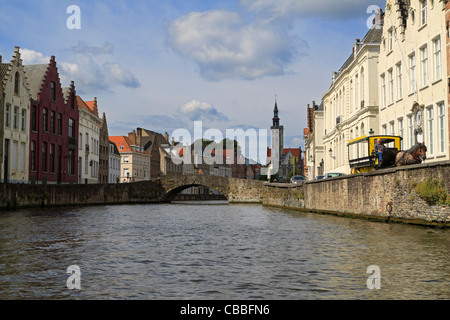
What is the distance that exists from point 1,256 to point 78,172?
145ft

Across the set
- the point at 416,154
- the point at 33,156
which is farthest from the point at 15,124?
the point at 416,154

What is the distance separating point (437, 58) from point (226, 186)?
38.3 metres

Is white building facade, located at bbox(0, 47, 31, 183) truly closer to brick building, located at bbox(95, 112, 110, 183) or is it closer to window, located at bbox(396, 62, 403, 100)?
window, located at bbox(396, 62, 403, 100)

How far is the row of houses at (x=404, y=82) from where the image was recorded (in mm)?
22125

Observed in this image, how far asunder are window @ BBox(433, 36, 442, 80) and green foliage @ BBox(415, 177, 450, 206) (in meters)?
8.58

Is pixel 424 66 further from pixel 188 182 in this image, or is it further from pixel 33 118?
pixel 188 182

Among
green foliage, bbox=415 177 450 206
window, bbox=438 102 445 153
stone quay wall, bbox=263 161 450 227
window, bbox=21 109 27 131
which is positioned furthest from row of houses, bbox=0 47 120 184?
green foliage, bbox=415 177 450 206

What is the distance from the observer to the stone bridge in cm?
5625

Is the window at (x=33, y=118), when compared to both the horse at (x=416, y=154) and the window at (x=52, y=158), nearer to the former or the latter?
the window at (x=52, y=158)

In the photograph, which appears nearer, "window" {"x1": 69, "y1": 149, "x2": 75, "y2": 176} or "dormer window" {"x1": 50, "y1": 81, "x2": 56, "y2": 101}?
"dormer window" {"x1": 50, "y1": 81, "x2": 56, "y2": 101}

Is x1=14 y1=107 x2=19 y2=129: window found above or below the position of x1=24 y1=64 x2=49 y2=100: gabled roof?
below

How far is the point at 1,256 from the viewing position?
9477 mm

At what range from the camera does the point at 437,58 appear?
22.7 m

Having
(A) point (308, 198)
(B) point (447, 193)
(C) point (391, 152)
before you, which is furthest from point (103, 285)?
(A) point (308, 198)
